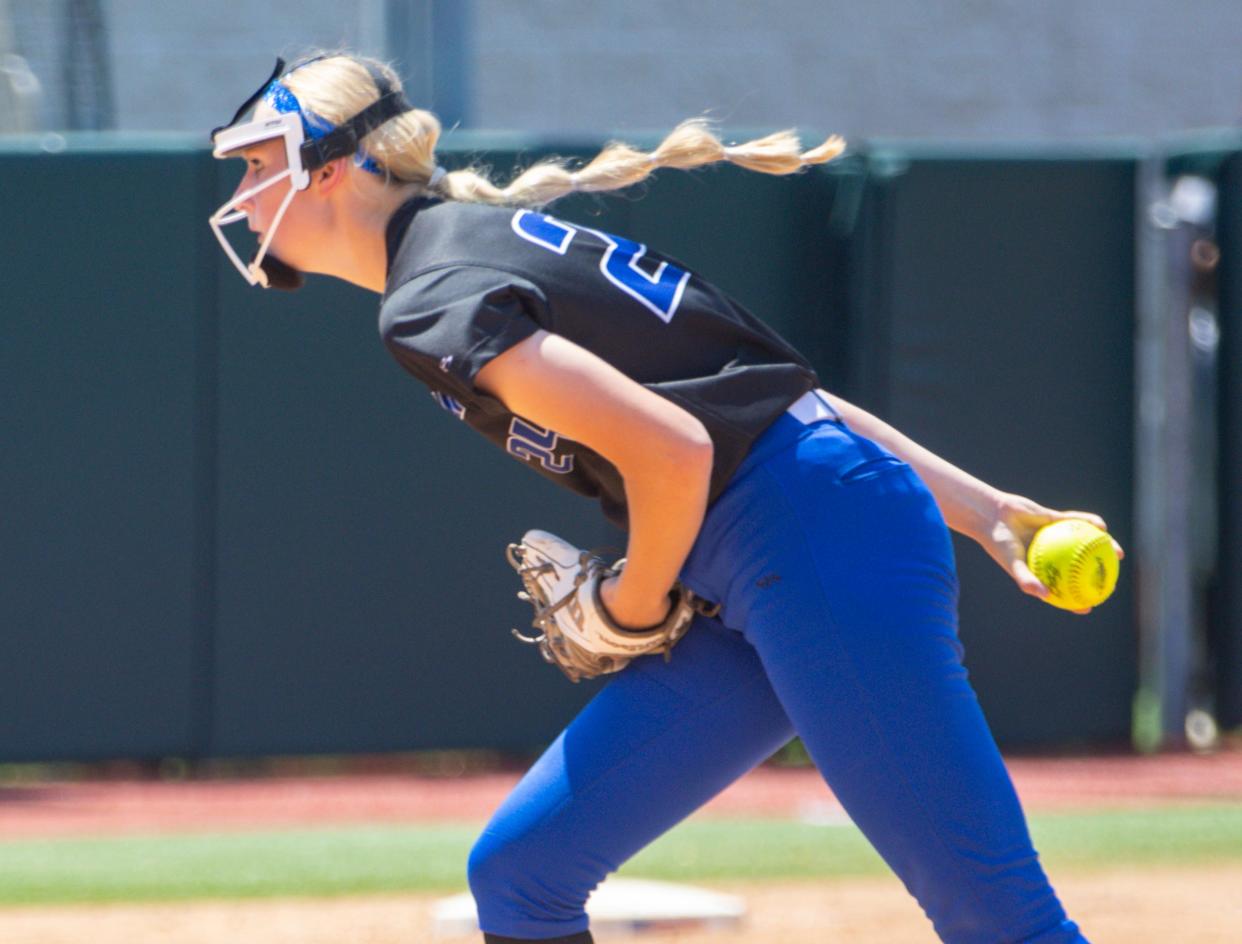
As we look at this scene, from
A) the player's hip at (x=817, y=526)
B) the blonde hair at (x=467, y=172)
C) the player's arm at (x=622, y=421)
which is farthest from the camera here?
the blonde hair at (x=467, y=172)

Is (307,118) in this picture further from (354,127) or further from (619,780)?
(619,780)

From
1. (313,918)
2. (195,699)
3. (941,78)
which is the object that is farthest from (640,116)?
(313,918)

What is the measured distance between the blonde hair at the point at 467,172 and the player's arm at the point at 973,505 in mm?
425

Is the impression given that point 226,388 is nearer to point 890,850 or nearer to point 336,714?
point 336,714

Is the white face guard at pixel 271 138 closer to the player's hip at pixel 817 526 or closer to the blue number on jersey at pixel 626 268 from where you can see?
the blue number on jersey at pixel 626 268

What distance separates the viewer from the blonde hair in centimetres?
269

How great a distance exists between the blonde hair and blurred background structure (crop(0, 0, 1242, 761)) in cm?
450

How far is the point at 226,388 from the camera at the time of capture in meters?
7.35

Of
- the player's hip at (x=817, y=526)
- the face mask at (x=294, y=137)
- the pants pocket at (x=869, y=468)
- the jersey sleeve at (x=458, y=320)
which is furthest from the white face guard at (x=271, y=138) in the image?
the pants pocket at (x=869, y=468)

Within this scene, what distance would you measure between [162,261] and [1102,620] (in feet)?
14.2

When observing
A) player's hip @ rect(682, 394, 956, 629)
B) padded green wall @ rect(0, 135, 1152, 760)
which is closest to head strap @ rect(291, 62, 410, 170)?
player's hip @ rect(682, 394, 956, 629)

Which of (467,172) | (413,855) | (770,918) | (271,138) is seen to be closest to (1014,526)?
(467,172)

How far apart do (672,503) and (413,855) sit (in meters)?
3.74

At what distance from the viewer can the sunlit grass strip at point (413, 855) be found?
213 inches
